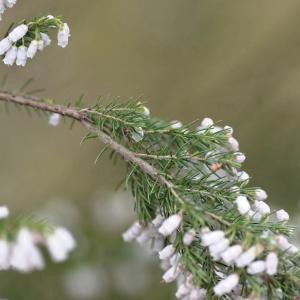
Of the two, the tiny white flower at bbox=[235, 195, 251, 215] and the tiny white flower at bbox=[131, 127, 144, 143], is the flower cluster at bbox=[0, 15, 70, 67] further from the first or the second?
the tiny white flower at bbox=[235, 195, 251, 215]

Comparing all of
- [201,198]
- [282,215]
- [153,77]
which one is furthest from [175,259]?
[153,77]

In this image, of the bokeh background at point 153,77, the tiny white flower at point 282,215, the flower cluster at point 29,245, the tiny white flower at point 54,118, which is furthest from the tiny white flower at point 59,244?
the bokeh background at point 153,77

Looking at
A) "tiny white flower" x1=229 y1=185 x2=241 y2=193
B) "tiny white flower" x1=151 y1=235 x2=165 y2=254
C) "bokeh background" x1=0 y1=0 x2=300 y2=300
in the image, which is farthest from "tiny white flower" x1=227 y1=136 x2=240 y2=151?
"bokeh background" x1=0 y1=0 x2=300 y2=300

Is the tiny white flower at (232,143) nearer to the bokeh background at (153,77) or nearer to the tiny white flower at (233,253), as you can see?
the tiny white flower at (233,253)

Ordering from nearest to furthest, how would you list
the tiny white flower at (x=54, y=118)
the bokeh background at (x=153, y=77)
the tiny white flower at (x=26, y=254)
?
the tiny white flower at (x=26, y=254) < the tiny white flower at (x=54, y=118) < the bokeh background at (x=153, y=77)

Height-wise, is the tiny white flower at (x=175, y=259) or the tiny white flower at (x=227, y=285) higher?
the tiny white flower at (x=175, y=259)

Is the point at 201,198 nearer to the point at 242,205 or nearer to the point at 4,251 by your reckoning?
the point at 242,205
